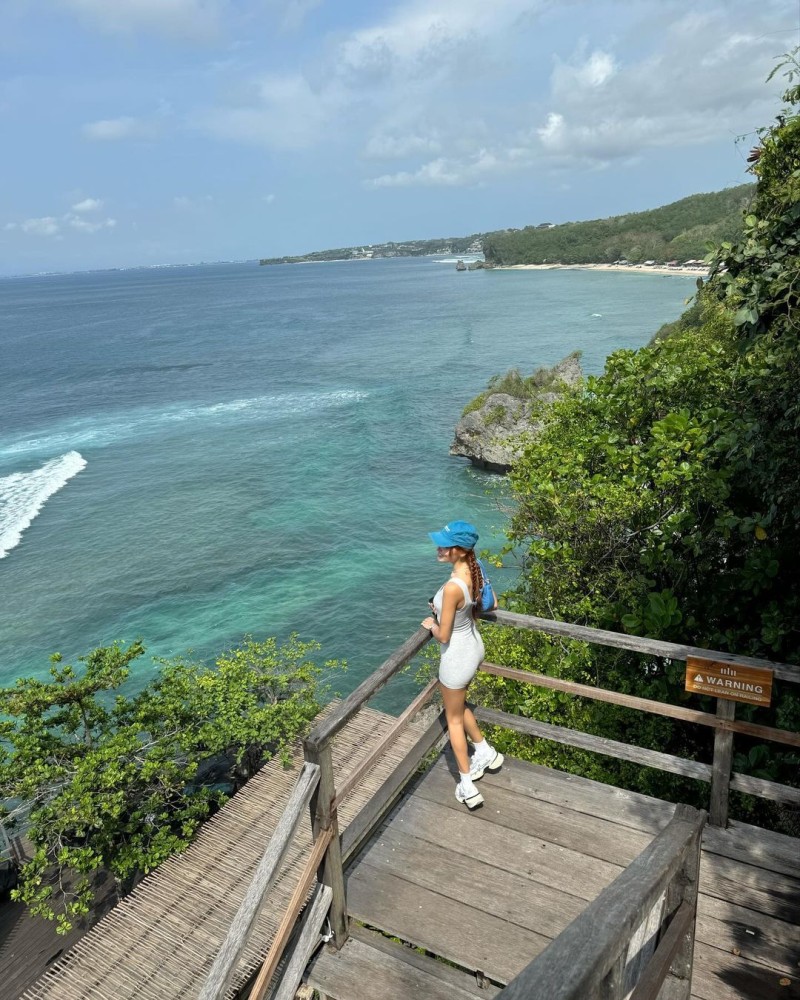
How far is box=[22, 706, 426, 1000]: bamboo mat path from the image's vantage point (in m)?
8.31

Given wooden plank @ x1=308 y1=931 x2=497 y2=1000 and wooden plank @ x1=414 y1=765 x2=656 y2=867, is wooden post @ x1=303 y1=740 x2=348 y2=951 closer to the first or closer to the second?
wooden plank @ x1=308 y1=931 x2=497 y2=1000

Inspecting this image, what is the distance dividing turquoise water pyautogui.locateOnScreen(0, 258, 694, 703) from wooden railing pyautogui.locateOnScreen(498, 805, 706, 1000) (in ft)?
36.2

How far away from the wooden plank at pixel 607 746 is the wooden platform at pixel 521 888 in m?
0.30

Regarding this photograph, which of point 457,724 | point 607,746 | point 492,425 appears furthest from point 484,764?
point 492,425

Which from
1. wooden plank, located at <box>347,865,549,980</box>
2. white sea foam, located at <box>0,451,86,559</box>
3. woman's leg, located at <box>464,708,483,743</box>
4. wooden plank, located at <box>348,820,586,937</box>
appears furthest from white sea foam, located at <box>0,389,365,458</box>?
wooden plank, located at <box>347,865,549,980</box>

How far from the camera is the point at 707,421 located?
7.66 meters

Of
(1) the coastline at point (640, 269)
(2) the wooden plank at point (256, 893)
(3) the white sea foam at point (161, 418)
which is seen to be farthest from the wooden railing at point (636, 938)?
(1) the coastline at point (640, 269)

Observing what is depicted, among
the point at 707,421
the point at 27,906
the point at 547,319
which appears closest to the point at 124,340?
the point at 547,319

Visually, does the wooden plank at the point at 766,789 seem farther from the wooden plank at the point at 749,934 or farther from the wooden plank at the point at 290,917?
the wooden plank at the point at 290,917

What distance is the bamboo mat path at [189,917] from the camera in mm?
8312

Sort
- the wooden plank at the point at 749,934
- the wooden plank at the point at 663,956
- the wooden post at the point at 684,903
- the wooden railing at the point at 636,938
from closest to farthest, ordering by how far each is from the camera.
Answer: the wooden railing at the point at 636,938 < the wooden plank at the point at 663,956 < the wooden post at the point at 684,903 < the wooden plank at the point at 749,934

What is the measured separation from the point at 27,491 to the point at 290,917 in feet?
116

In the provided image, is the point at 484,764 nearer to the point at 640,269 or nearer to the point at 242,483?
the point at 242,483

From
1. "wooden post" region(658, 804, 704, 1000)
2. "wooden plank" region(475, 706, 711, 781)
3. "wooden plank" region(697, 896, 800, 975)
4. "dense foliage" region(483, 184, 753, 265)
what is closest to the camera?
"wooden post" region(658, 804, 704, 1000)
